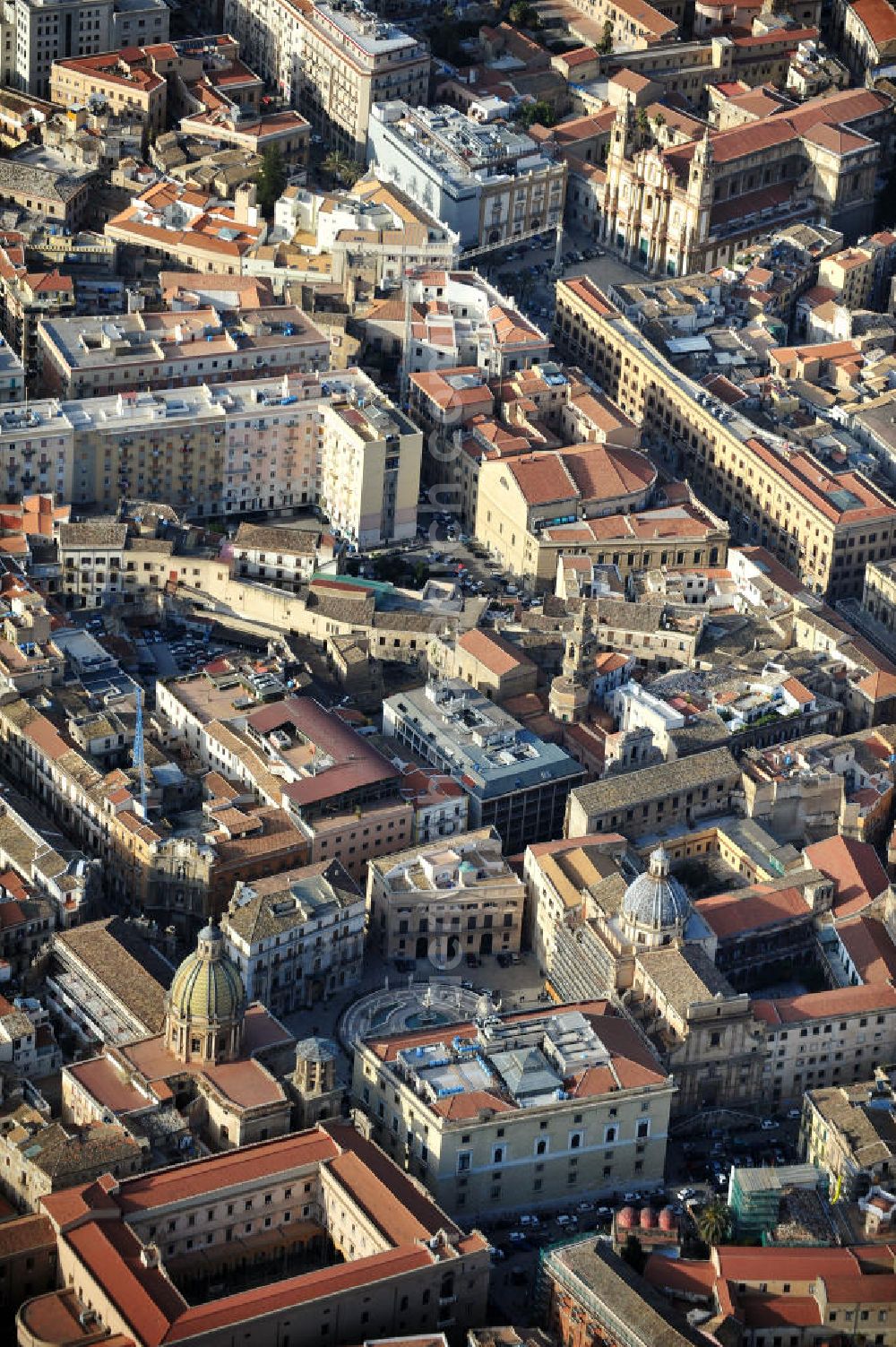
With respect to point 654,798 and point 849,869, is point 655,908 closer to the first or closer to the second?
point 849,869

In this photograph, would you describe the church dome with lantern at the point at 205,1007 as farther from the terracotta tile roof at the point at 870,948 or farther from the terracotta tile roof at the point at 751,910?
the terracotta tile roof at the point at 870,948

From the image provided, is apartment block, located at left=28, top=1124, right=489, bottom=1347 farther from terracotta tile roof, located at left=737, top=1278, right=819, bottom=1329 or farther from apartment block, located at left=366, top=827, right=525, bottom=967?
apartment block, located at left=366, top=827, right=525, bottom=967

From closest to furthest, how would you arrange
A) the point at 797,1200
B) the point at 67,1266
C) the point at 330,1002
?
the point at 67,1266 → the point at 797,1200 → the point at 330,1002

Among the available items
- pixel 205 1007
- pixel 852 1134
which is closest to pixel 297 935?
pixel 205 1007

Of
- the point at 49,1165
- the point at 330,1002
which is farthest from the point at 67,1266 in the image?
the point at 330,1002

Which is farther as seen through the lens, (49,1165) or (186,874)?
(186,874)

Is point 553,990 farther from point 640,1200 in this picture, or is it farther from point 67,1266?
point 67,1266

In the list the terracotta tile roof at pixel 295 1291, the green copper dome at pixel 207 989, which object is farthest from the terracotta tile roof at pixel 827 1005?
the terracotta tile roof at pixel 295 1291

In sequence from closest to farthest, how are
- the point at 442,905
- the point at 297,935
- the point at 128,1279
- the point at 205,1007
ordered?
the point at 128,1279 → the point at 205,1007 → the point at 297,935 → the point at 442,905
